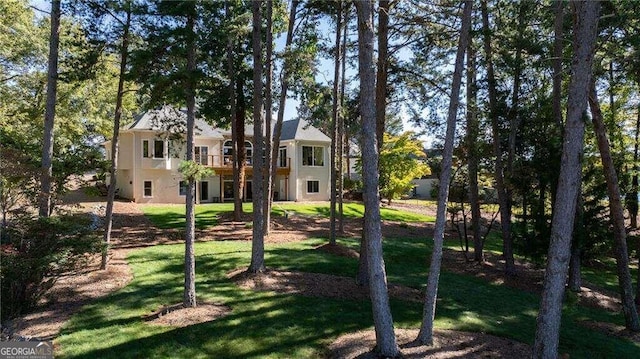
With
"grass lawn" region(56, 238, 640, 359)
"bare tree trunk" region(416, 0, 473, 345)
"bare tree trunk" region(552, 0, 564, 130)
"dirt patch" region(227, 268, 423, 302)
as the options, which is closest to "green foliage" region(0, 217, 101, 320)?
"grass lawn" region(56, 238, 640, 359)

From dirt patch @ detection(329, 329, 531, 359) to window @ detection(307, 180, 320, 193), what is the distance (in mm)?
A: 27385

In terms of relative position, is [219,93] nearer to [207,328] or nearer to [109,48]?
[109,48]

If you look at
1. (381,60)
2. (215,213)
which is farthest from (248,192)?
(381,60)

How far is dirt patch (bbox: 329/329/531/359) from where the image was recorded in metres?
6.51

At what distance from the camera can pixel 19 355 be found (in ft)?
19.3

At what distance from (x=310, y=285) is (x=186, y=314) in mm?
3437

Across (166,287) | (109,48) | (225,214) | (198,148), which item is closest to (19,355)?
(166,287)

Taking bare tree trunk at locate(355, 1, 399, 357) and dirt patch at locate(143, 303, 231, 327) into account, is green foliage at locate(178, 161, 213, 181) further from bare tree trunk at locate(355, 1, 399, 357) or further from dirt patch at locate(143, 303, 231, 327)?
bare tree trunk at locate(355, 1, 399, 357)

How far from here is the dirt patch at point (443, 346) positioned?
256 inches

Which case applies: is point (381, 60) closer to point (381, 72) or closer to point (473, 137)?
point (381, 72)

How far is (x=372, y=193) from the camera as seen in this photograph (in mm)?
6352

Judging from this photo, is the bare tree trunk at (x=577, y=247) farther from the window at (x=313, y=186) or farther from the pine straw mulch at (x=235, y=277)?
the window at (x=313, y=186)

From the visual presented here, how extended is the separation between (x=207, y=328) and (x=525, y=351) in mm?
5677

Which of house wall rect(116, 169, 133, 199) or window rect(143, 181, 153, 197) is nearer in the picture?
window rect(143, 181, 153, 197)
